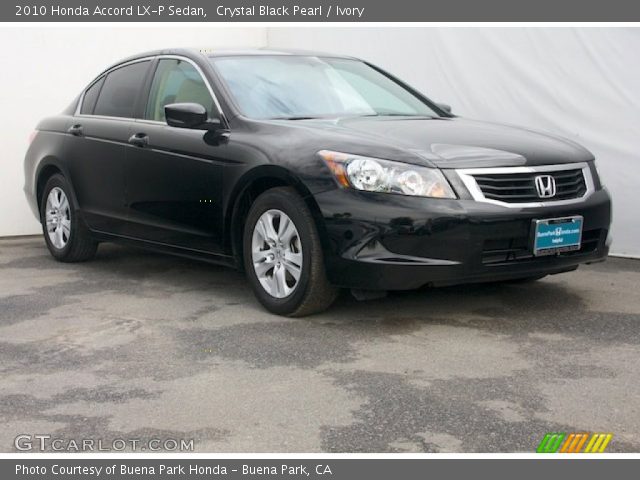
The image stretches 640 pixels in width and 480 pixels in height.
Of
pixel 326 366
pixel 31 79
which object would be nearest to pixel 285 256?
pixel 326 366

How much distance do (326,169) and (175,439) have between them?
2107 mm

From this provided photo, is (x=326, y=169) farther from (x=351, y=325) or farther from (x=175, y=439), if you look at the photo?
(x=175, y=439)

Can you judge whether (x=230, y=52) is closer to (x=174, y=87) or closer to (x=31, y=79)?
(x=174, y=87)

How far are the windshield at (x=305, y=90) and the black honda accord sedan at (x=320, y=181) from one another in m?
0.01

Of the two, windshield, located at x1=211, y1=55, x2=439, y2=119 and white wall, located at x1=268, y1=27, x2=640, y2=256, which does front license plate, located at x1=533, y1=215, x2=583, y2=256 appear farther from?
white wall, located at x1=268, y1=27, x2=640, y2=256

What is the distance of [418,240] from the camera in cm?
542

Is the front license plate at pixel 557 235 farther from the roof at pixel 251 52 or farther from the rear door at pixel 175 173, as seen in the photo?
the roof at pixel 251 52

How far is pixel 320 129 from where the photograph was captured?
5.94 m

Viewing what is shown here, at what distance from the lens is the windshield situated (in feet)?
21.2

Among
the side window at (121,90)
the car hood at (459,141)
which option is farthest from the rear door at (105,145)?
the car hood at (459,141)

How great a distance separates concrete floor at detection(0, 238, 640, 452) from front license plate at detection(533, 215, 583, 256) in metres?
0.43

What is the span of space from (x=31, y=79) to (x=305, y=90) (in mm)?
4367

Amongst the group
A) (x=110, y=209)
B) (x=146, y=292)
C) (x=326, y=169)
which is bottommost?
(x=146, y=292)

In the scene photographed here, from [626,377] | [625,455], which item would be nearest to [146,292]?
[626,377]
